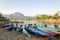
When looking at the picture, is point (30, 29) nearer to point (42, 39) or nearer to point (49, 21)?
point (42, 39)

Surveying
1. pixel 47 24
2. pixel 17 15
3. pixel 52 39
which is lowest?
A: pixel 52 39

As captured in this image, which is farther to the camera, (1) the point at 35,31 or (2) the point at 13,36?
(1) the point at 35,31

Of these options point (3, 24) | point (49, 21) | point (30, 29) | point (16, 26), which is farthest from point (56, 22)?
point (3, 24)

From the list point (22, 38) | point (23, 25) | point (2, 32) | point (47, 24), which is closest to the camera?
point (22, 38)

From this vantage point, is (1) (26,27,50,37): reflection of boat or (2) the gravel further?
(1) (26,27,50,37): reflection of boat

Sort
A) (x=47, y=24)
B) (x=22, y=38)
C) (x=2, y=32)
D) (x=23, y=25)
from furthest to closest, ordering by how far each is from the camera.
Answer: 1. (x=47, y=24)
2. (x=23, y=25)
3. (x=2, y=32)
4. (x=22, y=38)

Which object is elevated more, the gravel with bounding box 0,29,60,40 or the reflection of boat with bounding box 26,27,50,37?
the reflection of boat with bounding box 26,27,50,37

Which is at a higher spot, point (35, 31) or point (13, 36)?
point (35, 31)

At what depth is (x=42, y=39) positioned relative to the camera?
14.6 ft

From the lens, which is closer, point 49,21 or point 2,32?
point 2,32

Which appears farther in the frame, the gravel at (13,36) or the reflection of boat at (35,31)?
the reflection of boat at (35,31)

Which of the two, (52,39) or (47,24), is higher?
(47,24)

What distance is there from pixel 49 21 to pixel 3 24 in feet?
6.81

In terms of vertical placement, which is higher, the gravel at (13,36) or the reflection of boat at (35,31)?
the reflection of boat at (35,31)
